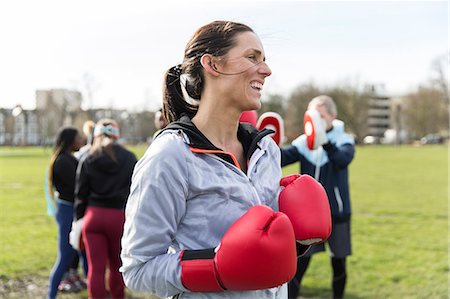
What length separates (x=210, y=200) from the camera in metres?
1.75

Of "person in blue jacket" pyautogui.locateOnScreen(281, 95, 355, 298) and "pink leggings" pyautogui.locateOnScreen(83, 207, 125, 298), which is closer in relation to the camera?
"pink leggings" pyautogui.locateOnScreen(83, 207, 125, 298)

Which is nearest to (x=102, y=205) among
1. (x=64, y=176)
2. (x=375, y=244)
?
(x=64, y=176)

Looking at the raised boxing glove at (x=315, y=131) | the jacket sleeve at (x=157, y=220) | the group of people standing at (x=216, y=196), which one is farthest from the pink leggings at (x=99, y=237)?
the jacket sleeve at (x=157, y=220)

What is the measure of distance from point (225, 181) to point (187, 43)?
21.4 inches

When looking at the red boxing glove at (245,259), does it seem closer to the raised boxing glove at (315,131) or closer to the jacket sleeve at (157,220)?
the jacket sleeve at (157,220)

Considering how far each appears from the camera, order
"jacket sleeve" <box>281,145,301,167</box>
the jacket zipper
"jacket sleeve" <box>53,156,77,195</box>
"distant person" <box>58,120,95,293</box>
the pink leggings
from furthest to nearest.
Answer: "distant person" <box>58,120,95,293</box> < "jacket sleeve" <box>53,156,77,195</box> < "jacket sleeve" <box>281,145,301,167</box> < the jacket zipper < the pink leggings

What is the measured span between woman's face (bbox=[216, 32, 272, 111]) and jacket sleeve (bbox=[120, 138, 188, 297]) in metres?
0.29

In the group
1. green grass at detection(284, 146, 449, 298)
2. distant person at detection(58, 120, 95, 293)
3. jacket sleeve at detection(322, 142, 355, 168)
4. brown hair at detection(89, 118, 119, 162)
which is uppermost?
brown hair at detection(89, 118, 119, 162)

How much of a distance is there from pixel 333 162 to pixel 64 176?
254 centimetres

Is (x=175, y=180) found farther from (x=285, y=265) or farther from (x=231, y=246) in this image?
(x=285, y=265)

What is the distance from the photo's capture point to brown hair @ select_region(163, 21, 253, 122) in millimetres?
1830

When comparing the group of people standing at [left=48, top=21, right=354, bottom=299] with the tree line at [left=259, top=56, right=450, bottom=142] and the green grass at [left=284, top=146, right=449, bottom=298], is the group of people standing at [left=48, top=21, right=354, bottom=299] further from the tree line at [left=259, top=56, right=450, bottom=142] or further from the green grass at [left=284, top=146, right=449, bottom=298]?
the tree line at [left=259, top=56, right=450, bottom=142]

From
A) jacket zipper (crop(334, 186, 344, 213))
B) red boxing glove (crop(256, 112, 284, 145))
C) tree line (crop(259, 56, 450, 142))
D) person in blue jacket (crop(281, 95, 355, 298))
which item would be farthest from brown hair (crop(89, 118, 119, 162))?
tree line (crop(259, 56, 450, 142))

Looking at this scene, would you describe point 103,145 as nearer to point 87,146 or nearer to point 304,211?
point 87,146
